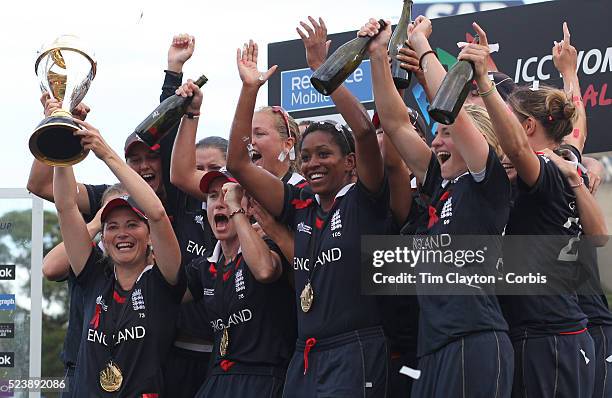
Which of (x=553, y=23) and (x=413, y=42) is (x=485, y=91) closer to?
(x=413, y=42)

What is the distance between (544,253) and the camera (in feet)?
13.2

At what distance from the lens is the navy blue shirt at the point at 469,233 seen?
371cm

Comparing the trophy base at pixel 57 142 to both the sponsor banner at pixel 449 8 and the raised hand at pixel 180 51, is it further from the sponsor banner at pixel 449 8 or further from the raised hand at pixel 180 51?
the sponsor banner at pixel 449 8

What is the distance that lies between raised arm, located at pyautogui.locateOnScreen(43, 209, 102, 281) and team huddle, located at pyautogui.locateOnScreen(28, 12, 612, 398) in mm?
11

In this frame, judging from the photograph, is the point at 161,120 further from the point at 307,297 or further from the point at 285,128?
the point at 307,297

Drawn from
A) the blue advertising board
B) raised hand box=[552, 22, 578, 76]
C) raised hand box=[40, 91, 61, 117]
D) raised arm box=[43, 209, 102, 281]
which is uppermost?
the blue advertising board

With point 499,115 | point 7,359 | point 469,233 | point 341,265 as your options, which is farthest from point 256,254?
point 7,359

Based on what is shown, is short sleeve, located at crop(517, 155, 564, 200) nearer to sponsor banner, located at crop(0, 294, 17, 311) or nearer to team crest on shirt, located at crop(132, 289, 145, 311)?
team crest on shirt, located at crop(132, 289, 145, 311)

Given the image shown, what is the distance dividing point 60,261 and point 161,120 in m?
1.12

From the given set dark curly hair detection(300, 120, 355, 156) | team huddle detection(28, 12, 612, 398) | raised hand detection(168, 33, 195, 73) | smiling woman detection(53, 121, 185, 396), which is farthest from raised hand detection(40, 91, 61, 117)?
dark curly hair detection(300, 120, 355, 156)

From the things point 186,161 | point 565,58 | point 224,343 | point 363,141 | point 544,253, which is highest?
point 565,58

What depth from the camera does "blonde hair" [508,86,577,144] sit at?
4.21 m

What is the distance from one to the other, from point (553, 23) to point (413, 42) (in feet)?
7.75

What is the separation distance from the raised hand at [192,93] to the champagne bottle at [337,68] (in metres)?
0.98
